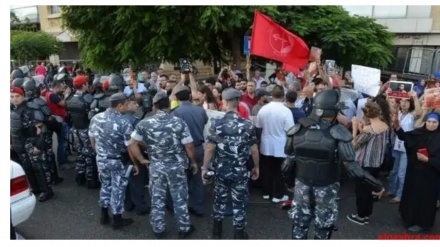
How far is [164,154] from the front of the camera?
3.79 meters

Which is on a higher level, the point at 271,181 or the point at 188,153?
the point at 188,153

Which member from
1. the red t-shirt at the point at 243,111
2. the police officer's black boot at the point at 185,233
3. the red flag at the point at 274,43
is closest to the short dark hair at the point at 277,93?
the red t-shirt at the point at 243,111

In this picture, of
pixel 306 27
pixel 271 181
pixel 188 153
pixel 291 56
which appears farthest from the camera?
pixel 306 27

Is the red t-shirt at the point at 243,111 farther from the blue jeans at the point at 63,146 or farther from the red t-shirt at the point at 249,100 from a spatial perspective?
the blue jeans at the point at 63,146

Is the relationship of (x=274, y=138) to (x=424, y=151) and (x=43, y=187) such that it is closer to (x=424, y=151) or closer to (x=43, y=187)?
(x=424, y=151)

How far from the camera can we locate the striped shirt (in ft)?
13.5

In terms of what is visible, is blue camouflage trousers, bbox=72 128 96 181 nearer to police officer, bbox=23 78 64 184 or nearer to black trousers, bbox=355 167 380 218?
police officer, bbox=23 78 64 184

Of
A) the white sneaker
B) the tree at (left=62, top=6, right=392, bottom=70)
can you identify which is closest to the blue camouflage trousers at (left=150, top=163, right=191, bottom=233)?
the white sneaker

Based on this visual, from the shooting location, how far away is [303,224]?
142 inches

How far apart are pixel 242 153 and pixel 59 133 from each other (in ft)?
12.7

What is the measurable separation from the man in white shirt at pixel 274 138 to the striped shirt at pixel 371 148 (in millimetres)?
864

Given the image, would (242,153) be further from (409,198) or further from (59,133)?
(59,133)

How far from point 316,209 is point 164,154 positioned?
5.21 ft

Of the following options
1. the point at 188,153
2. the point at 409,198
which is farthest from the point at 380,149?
the point at 188,153
